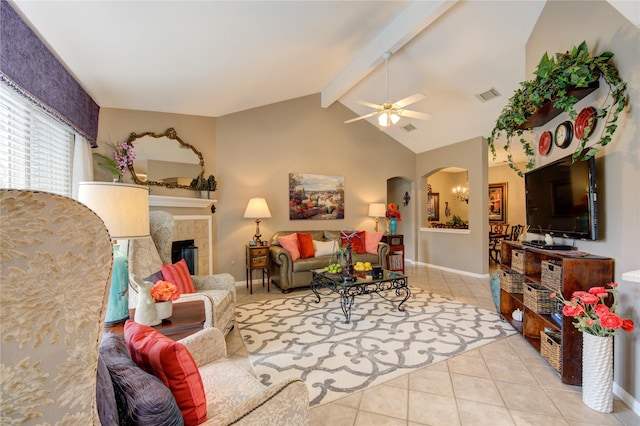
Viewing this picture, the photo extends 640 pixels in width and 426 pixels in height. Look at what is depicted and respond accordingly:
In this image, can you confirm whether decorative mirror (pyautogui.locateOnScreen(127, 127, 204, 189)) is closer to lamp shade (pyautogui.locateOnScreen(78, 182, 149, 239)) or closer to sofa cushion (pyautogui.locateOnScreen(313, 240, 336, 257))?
sofa cushion (pyautogui.locateOnScreen(313, 240, 336, 257))

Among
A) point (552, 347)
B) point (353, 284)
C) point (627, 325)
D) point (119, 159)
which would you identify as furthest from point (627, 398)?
point (119, 159)

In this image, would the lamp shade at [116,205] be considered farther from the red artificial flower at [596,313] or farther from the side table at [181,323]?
the red artificial flower at [596,313]

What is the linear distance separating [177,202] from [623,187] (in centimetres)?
442

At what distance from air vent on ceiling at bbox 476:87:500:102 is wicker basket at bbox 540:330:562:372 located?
347 centimetres

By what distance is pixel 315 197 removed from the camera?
5672 mm

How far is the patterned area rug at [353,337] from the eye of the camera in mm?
2258

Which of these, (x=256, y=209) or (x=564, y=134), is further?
(x=256, y=209)

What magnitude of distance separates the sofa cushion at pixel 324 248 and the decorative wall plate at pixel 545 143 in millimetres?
3094

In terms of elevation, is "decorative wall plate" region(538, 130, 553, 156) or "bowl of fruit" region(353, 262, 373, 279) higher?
"decorative wall plate" region(538, 130, 553, 156)

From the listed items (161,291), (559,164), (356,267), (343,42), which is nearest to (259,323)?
(356,267)

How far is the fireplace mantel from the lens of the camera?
3.60 m

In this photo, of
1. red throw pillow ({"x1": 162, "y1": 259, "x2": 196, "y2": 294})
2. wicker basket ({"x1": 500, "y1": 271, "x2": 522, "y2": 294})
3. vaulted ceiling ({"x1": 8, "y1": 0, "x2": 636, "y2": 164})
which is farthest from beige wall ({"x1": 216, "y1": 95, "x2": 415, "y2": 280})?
wicker basket ({"x1": 500, "y1": 271, "x2": 522, "y2": 294})

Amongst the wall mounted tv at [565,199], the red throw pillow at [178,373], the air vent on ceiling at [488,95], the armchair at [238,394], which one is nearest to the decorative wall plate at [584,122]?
the wall mounted tv at [565,199]

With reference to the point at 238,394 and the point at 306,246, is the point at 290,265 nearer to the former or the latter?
the point at 306,246
